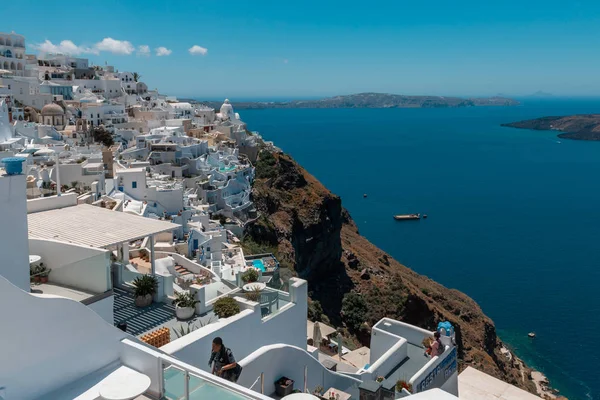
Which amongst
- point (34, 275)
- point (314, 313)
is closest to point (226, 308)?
point (34, 275)

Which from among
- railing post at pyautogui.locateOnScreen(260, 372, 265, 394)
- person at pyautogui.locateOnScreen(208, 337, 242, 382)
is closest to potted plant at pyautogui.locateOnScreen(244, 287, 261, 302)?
railing post at pyautogui.locateOnScreen(260, 372, 265, 394)

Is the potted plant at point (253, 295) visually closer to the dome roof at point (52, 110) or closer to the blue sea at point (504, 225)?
the blue sea at point (504, 225)

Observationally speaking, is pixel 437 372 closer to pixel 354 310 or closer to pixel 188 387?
pixel 188 387

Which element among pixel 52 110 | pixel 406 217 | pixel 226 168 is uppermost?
pixel 52 110

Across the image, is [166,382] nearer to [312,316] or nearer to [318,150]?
[312,316]

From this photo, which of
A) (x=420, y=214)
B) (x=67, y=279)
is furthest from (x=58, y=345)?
(x=420, y=214)

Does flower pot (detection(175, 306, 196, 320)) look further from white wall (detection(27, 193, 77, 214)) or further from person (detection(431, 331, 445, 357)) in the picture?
person (detection(431, 331, 445, 357))
